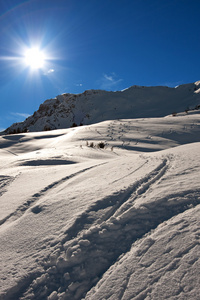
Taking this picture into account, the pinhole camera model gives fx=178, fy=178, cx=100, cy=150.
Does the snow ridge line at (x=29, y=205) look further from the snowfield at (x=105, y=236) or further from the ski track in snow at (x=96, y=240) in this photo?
the ski track in snow at (x=96, y=240)

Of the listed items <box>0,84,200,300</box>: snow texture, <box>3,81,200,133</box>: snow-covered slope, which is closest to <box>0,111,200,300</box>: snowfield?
<box>0,84,200,300</box>: snow texture

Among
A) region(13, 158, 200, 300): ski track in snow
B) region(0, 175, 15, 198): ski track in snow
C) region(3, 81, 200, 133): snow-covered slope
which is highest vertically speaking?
region(3, 81, 200, 133): snow-covered slope

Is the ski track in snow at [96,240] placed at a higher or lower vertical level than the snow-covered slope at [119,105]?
lower

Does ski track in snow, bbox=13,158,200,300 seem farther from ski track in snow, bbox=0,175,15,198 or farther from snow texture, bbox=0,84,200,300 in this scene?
ski track in snow, bbox=0,175,15,198

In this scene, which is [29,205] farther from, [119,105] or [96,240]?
[119,105]

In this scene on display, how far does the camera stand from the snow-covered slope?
16766 mm

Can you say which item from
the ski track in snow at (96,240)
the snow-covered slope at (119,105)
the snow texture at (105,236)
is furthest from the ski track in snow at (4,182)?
the snow-covered slope at (119,105)

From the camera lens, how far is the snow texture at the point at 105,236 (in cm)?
87

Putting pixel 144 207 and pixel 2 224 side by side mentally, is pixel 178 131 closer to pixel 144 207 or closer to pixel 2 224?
pixel 144 207

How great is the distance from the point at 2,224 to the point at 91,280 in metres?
0.91

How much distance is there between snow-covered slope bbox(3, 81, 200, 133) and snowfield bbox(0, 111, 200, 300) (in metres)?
14.4

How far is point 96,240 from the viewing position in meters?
1.14

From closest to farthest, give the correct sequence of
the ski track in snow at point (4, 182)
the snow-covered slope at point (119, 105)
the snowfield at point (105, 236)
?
the snowfield at point (105, 236), the ski track in snow at point (4, 182), the snow-covered slope at point (119, 105)

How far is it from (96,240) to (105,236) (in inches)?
2.5
